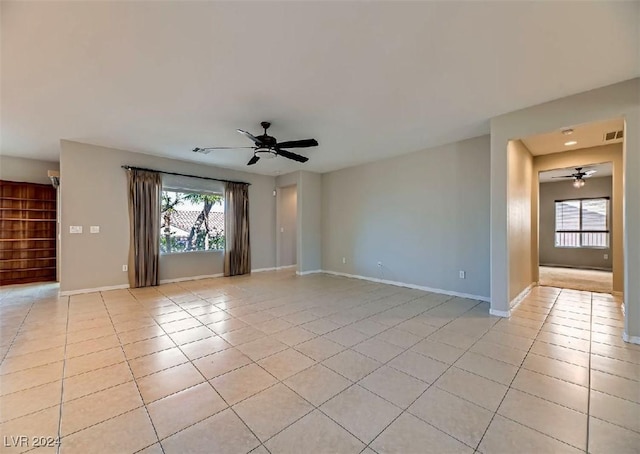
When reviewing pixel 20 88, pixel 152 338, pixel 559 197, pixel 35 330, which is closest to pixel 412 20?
pixel 152 338

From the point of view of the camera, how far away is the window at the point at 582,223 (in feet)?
25.5

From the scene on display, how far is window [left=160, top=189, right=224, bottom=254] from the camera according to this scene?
5.96m

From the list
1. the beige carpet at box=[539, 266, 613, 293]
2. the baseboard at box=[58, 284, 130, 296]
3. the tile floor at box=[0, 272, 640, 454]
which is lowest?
the beige carpet at box=[539, 266, 613, 293]

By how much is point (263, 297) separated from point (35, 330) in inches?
110

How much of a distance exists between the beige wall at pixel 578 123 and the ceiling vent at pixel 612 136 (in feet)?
4.26

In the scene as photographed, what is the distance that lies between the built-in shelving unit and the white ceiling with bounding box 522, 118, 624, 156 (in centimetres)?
956

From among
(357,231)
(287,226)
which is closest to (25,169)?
(287,226)

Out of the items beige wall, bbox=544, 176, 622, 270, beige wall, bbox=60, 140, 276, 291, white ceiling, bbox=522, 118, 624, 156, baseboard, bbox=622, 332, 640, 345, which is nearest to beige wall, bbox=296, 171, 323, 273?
beige wall, bbox=60, 140, 276, 291

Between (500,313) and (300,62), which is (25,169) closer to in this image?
(300,62)

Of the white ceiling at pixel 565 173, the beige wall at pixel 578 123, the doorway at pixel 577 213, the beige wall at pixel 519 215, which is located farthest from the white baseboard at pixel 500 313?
the white ceiling at pixel 565 173

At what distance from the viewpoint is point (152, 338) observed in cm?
294

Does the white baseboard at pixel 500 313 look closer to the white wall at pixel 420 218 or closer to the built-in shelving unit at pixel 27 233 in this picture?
the white wall at pixel 420 218

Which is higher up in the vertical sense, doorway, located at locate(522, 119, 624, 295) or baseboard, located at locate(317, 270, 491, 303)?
doorway, located at locate(522, 119, 624, 295)

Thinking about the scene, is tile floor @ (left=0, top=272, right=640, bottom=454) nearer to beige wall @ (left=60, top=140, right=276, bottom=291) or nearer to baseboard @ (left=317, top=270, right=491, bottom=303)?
baseboard @ (left=317, top=270, right=491, bottom=303)
